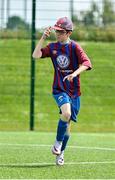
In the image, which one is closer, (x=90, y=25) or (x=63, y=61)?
(x=63, y=61)

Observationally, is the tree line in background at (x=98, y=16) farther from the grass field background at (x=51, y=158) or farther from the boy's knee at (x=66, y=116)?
the boy's knee at (x=66, y=116)

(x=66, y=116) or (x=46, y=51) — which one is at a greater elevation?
(x=46, y=51)

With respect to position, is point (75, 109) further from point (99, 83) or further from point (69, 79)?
point (99, 83)

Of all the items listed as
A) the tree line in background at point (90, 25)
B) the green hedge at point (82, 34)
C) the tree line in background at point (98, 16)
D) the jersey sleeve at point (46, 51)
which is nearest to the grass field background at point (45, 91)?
the green hedge at point (82, 34)

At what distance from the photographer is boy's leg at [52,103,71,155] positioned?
29.1ft

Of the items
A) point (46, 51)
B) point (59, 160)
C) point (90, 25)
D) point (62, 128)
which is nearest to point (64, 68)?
point (46, 51)

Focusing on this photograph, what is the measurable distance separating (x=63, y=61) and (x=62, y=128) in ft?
2.62

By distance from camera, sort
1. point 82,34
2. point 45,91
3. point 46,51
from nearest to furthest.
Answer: point 46,51 < point 45,91 < point 82,34

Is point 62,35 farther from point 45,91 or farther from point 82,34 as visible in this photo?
point 82,34

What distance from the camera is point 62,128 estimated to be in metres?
9.04

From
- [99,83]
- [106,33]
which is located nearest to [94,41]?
[106,33]

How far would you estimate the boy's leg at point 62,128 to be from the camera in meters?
8.88

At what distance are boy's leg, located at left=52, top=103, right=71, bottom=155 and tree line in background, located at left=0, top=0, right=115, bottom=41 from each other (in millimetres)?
9441

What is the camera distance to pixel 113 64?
20906mm
